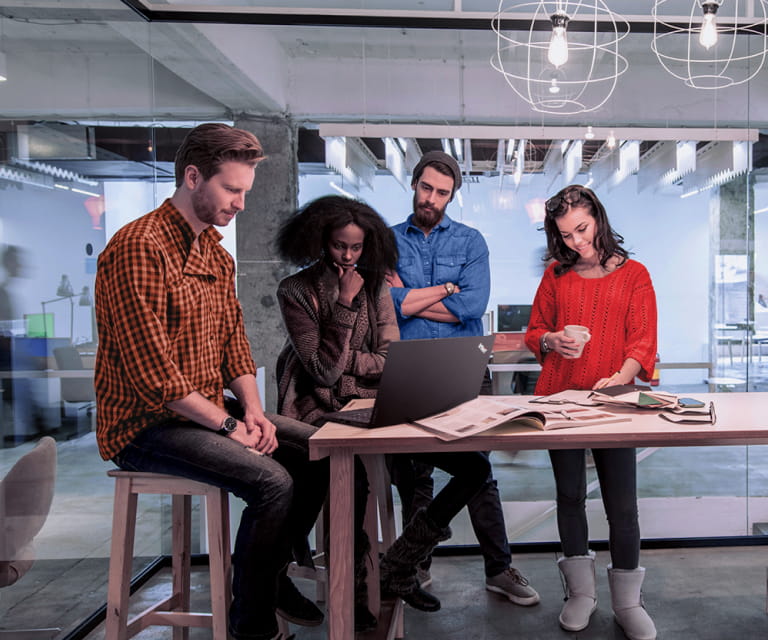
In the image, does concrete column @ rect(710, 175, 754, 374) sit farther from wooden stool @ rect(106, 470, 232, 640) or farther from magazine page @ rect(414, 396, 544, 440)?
wooden stool @ rect(106, 470, 232, 640)

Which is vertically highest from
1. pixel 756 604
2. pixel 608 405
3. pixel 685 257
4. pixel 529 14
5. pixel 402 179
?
pixel 529 14

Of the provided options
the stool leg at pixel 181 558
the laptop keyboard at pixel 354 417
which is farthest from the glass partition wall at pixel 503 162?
the laptop keyboard at pixel 354 417

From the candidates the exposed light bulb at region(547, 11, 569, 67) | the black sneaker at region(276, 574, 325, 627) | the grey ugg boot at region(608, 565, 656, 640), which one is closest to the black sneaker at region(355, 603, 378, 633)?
the black sneaker at region(276, 574, 325, 627)

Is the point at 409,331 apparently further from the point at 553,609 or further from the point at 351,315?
the point at 553,609

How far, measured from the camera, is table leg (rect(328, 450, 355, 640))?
1.75 metres

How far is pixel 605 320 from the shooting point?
245 centimetres

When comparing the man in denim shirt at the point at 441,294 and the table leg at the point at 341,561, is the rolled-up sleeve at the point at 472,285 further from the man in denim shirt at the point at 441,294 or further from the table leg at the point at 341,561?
the table leg at the point at 341,561

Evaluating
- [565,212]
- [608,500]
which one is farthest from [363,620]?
[565,212]

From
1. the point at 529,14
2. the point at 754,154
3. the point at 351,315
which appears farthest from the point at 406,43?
the point at 754,154

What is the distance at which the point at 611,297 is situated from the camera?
2.45 metres

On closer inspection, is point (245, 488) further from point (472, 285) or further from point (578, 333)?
point (472, 285)

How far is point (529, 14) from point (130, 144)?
6.31 feet

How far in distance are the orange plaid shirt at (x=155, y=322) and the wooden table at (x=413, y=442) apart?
0.46 m

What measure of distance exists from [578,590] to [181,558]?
4.54 ft
